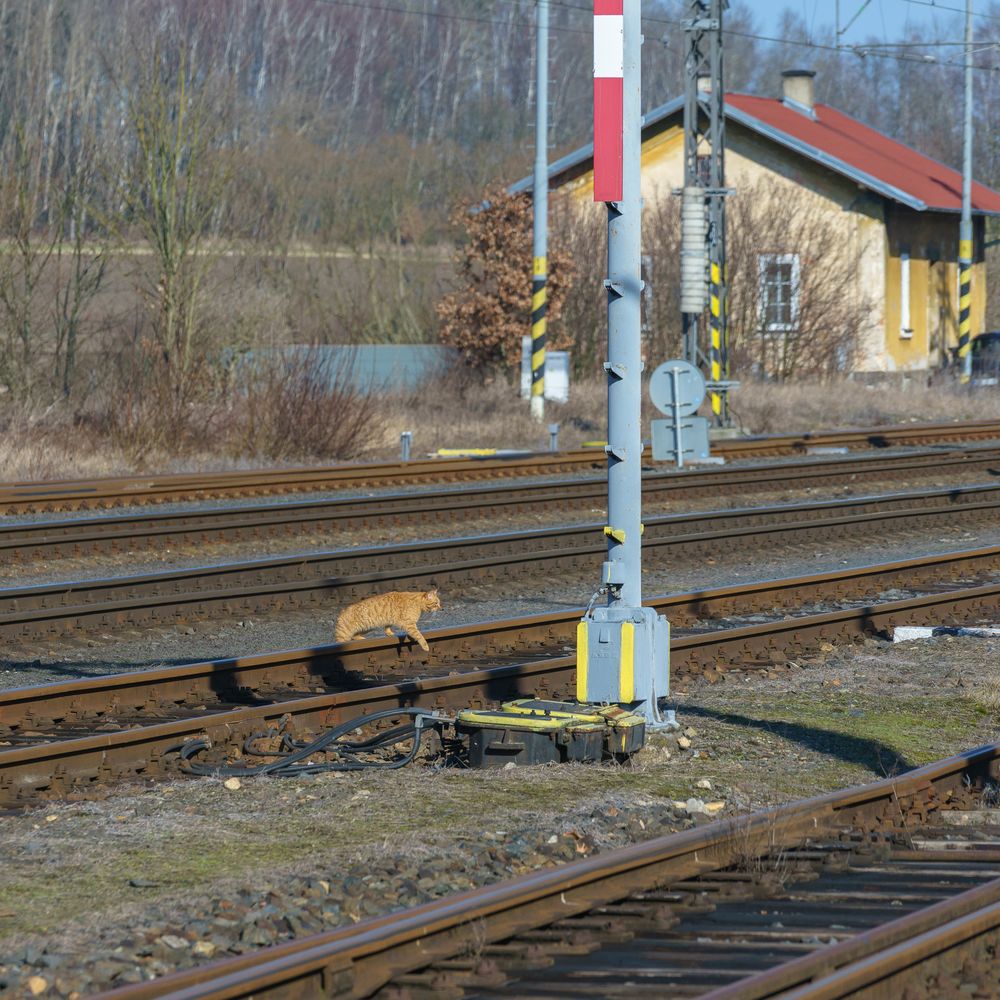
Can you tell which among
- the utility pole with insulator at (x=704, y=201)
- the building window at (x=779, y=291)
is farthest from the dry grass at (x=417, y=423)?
the utility pole with insulator at (x=704, y=201)

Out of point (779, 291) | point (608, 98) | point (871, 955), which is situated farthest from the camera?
point (779, 291)

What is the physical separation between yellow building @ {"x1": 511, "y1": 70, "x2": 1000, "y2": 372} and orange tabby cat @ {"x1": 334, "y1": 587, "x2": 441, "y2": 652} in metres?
27.9

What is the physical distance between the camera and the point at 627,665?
26.7ft

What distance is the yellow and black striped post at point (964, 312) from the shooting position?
126ft

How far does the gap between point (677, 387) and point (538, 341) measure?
335 inches

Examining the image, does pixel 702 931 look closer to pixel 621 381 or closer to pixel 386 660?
pixel 621 381

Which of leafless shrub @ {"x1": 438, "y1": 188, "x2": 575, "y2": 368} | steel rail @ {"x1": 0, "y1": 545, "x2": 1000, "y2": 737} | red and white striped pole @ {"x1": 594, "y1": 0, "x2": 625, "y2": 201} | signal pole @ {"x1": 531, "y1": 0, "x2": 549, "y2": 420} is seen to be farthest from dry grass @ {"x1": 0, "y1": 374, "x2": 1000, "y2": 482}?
red and white striped pole @ {"x1": 594, "y1": 0, "x2": 625, "y2": 201}

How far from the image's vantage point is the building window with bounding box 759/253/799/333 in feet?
117

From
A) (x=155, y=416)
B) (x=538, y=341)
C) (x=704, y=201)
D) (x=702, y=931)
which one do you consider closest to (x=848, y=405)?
(x=538, y=341)

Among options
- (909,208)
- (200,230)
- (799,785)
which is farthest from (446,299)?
(799,785)

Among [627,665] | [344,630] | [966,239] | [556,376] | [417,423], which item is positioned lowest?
[344,630]

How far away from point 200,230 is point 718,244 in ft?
26.7

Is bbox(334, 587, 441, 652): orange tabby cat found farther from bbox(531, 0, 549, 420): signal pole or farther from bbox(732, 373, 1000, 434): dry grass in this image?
bbox(732, 373, 1000, 434): dry grass

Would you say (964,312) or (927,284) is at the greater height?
(927,284)
